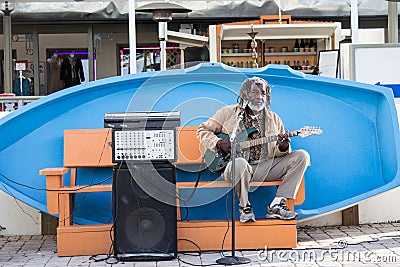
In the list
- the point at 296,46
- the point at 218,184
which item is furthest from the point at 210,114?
the point at 296,46

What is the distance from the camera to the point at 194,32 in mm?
14812

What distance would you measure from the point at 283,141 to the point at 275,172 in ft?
0.97

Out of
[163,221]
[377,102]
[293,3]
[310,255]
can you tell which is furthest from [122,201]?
[293,3]

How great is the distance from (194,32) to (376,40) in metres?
4.22

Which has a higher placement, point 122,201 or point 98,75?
point 98,75

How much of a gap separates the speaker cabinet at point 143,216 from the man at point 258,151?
0.62 meters

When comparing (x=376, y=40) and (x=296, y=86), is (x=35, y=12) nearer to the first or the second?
(x=376, y=40)

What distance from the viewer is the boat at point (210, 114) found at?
309 inches

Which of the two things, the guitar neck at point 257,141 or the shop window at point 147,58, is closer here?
the guitar neck at point 257,141

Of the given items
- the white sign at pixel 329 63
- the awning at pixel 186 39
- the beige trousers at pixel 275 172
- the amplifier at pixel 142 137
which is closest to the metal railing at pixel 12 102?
the awning at pixel 186 39

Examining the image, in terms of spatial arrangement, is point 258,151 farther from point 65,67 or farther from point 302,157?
point 65,67

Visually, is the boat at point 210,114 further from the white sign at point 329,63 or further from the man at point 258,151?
the white sign at point 329,63

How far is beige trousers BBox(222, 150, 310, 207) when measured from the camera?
713 cm

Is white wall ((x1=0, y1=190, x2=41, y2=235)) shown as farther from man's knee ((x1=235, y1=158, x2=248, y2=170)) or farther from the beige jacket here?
man's knee ((x1=235, y1=158, x2=248, y2=170))
